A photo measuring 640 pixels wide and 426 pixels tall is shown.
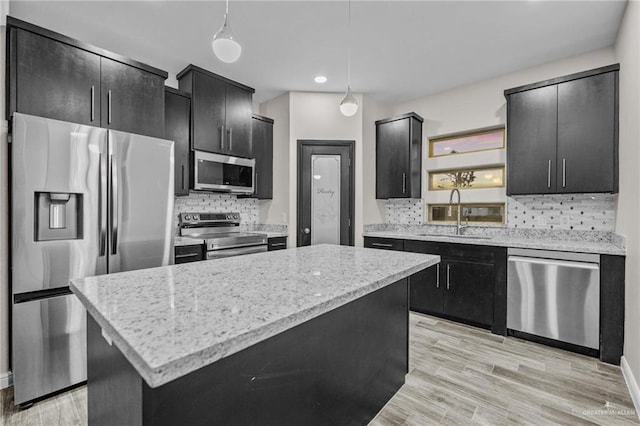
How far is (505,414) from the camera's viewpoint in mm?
1867

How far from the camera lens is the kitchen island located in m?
0.74

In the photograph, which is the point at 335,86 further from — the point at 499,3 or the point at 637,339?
the point at 637,339

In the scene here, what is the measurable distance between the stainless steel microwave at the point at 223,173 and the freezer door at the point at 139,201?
29.9 inches

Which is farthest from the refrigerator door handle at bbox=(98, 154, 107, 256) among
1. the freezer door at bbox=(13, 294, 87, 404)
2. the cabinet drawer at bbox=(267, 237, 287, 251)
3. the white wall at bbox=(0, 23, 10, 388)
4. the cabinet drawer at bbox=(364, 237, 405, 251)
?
the cabinet drawer at bbox=(364, 237, 405, 251)

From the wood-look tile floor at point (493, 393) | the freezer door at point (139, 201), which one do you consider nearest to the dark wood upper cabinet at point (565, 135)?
the wood-look tile floor at point (493, 393)

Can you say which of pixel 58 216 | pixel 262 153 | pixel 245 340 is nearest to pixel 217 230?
pixel 262 153

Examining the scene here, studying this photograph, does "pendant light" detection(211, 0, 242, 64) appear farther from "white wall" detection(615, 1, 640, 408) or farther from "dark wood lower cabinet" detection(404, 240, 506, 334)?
"dark wood lower cabinet" detection(404, 240, 506, 334)

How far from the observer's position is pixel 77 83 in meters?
2.31

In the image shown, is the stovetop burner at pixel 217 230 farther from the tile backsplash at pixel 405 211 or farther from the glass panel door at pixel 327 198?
the tile backsplash at pixel 405 211

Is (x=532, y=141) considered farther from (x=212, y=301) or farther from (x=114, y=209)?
(x=114, y=209)

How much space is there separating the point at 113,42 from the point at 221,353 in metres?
3.32

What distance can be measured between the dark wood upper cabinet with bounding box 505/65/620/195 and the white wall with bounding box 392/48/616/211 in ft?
1.50

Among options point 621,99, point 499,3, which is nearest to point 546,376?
point 621,99

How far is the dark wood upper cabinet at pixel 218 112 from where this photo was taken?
11.0 ft
